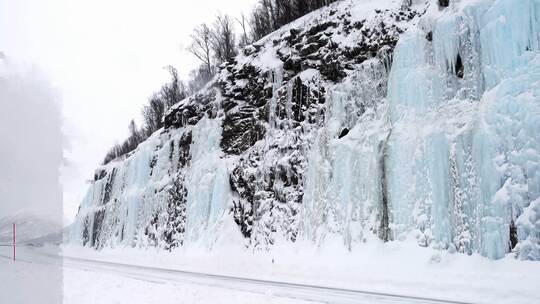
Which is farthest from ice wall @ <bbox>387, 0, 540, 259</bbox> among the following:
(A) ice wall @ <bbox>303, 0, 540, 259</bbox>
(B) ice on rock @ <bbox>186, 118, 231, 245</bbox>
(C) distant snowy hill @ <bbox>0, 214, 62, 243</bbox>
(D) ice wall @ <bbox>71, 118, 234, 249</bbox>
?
(C) distant snowy hill @ <bbox>0, 214, 62, 243</bbox>

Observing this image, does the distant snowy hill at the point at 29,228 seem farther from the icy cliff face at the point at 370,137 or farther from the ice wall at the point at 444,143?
the ice wall at the point at 444,143

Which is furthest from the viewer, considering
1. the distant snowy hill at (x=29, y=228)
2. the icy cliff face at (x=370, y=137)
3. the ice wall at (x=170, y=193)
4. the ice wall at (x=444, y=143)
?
the distant snowy hill at (x=29, y=228)

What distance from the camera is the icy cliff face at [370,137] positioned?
38.5ft

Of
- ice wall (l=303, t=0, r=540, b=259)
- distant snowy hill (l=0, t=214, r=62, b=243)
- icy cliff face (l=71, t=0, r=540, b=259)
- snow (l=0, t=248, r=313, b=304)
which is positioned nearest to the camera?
snow (l=0, t=248, r=313, b=304)

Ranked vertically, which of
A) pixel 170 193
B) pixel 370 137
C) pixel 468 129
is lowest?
pixel 170 193

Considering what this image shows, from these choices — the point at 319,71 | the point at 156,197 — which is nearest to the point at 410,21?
the point at 319,71

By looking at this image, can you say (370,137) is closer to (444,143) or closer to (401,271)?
(444,143)

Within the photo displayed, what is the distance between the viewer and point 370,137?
16.5 meters

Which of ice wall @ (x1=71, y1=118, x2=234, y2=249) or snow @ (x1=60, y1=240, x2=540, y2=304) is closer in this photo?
snow @ (x1=60, y1=240, x2=540, y2=304)

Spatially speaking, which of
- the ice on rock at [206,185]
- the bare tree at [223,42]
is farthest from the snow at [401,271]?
the bare tree at [223,42]

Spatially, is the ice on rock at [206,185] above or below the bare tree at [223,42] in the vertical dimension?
below

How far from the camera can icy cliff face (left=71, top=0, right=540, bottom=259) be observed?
11.7 metres

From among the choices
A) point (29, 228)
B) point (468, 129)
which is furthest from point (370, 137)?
point (29, 228)

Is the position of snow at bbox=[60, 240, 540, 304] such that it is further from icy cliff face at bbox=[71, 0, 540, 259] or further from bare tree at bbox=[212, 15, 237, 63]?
bare tree at bbox=[212, 15, 237, 63]
